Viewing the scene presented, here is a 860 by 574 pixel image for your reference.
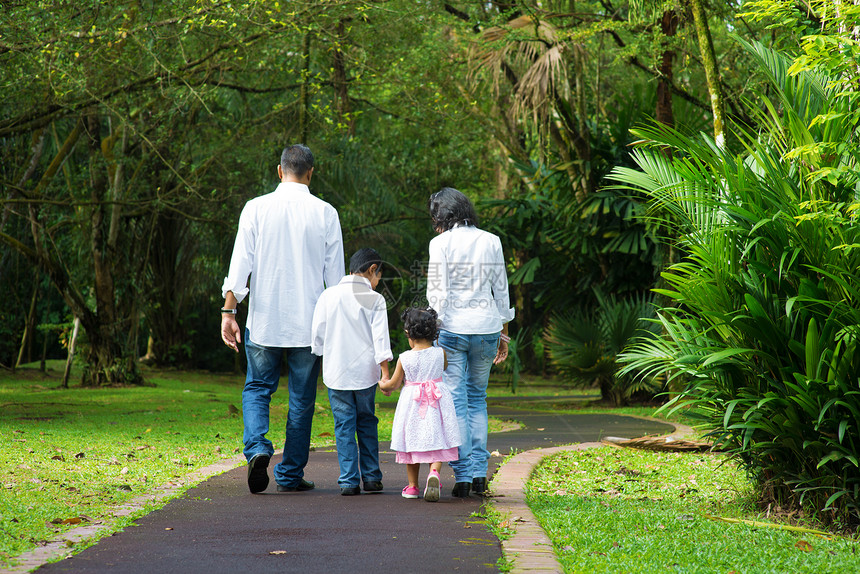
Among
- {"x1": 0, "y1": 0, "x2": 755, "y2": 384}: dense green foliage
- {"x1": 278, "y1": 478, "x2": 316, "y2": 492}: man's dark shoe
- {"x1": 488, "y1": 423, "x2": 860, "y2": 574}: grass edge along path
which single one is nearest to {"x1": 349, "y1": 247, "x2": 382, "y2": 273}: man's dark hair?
{"x1": 278, "y1": 478, "x2": 316, "y2": 492}: man's dark shoe

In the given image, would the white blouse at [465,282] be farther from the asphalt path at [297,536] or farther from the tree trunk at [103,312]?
the tree trunk at [103,312]

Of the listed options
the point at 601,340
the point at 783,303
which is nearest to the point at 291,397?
the point at 783,303

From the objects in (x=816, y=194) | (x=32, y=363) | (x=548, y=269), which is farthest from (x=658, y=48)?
(x=32, y=363)

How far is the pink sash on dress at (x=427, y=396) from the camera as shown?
5223 mm

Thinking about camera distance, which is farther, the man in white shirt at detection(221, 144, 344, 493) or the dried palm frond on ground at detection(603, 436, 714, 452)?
the dried palm frond on ground at detection(603, 436, 714, 452)

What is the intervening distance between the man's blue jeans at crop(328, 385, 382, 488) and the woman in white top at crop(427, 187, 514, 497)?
59cm

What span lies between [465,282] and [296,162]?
144cm

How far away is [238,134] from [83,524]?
13.1 meters

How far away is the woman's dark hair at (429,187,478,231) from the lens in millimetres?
5480

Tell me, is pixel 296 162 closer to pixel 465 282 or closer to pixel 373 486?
A: pixel 465 282

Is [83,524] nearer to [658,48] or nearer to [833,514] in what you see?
[833,514]

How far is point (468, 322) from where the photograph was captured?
17.5 feet

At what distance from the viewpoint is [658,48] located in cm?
1082

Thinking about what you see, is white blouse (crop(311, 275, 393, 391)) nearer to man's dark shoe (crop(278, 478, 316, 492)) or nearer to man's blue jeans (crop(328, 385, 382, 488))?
man's blue jeans (crop(328, 385, 382, 488))
